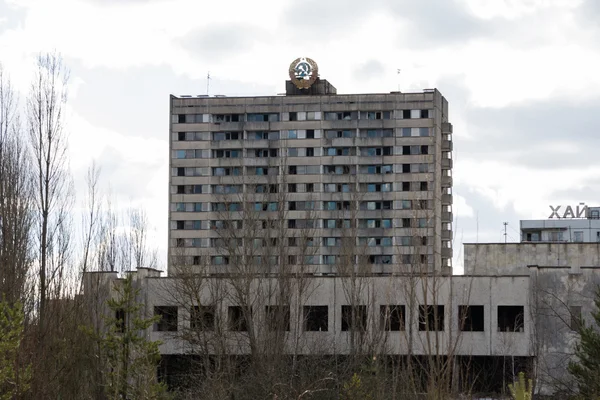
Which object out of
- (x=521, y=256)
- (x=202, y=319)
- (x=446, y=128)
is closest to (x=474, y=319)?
(x=521, y=256)

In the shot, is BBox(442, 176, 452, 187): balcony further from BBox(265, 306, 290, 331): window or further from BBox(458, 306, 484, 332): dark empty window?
BBox(265, 306, 290, 331): window

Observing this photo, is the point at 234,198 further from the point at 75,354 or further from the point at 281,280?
the point at 75,354

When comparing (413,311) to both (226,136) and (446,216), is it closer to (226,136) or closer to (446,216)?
(446,216)

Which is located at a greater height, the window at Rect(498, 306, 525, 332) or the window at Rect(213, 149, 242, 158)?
the window at Rect(213, 149, 242, 158)

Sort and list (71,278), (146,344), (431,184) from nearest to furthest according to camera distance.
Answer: (146,344) < (71,278) < (431,184)

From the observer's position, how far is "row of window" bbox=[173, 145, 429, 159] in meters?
97.0

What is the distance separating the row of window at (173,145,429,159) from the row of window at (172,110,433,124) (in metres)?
3.11

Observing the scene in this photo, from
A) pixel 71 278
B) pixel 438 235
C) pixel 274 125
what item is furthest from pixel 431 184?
pixel 71 278

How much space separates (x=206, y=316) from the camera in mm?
48156

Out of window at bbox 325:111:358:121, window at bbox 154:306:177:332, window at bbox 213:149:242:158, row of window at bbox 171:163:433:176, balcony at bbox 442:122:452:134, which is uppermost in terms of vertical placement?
window at bbox 325:111:358:121

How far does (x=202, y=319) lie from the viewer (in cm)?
4259

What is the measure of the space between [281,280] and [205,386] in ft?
43.4

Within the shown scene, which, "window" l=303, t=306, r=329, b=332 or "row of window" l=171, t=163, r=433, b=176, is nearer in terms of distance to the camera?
"window" l=303, t=306, r=329, b=332

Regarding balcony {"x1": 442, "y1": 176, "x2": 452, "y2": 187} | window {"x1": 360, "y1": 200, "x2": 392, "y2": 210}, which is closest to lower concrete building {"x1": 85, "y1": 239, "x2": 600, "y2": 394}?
window {"x1": 360, "y1": 200, "x2": 392, "y2": 210}
